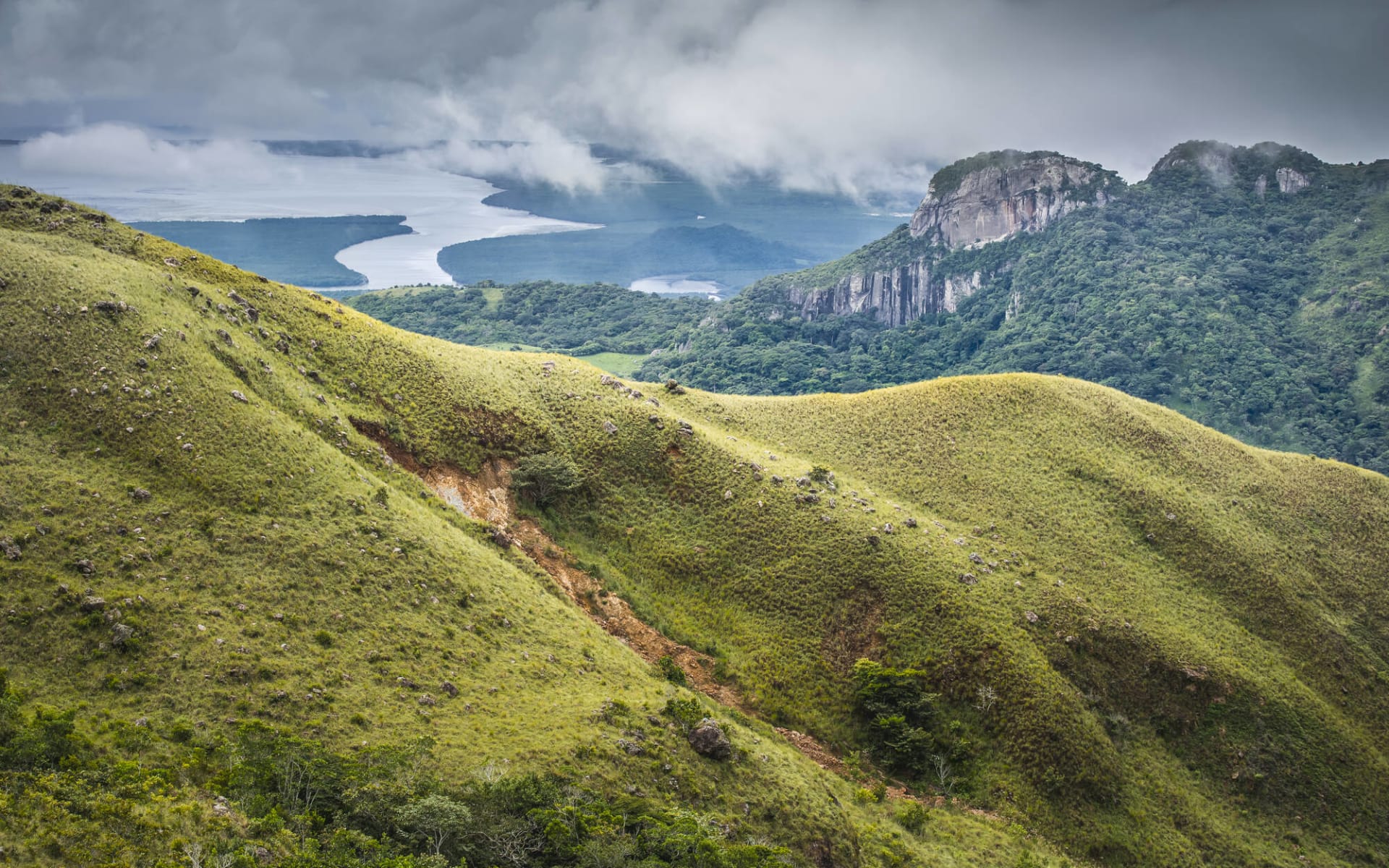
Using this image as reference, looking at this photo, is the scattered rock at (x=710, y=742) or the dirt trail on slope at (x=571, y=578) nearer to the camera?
the scattered rock at (x=710, y=742)

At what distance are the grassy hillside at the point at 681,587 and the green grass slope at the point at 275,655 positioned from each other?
0.71ft

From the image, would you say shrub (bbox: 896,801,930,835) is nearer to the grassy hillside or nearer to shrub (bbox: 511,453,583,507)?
the grassy hillside

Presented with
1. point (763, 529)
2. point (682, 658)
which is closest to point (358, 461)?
point (682, 658)

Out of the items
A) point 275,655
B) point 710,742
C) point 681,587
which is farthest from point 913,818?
point 275,655

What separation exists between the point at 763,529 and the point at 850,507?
24.8 feet

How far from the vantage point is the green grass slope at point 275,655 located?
25.4 m

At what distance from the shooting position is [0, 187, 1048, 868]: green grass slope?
1001 inches

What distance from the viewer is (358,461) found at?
2009 inches

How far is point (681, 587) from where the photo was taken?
5722 centimetres

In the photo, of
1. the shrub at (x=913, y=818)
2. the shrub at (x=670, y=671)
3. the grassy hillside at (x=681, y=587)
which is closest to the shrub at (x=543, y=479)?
the grassy hillside at (x=681, y=587)

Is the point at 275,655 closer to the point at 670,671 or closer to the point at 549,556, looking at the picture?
the point at 670,671

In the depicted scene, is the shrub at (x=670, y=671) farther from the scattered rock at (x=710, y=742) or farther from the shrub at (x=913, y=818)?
A: the shrub at (x=913, y=818)

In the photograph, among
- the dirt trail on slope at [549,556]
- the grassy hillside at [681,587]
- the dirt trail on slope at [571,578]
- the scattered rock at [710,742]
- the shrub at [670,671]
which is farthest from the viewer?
the dirt trail on slope at [549,556]

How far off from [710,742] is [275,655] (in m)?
20.2
